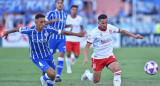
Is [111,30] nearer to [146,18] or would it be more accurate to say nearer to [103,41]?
[103,41]

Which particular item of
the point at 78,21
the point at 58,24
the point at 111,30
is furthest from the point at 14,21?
the point at 111,30

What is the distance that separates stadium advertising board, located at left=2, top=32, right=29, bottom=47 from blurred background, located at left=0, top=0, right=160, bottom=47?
7.32ft

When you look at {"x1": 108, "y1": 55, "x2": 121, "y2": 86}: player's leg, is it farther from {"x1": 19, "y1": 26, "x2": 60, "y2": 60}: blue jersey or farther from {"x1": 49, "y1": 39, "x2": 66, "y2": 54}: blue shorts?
{"x1": 49, "y1": 39, "x2": 66, "y2": 54}: blue shorts

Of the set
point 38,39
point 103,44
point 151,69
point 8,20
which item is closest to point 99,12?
point 8,20

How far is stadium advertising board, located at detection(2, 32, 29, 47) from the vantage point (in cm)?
3444

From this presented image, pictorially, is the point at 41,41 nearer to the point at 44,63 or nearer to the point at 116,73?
the point at 44,63

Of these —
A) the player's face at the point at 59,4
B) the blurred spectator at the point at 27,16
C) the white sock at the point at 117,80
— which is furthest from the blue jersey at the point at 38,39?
the blurred spectator at the point at 27,16

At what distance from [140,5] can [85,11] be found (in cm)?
569

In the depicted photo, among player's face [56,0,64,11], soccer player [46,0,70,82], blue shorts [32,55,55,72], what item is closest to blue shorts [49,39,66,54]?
soccer player [46,0,70,82]

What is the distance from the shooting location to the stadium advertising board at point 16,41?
3444 cm

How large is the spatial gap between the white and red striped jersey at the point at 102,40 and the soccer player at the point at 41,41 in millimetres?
974

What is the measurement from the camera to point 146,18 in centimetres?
3878

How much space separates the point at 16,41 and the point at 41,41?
82.3 ft

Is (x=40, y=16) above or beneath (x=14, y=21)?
above
